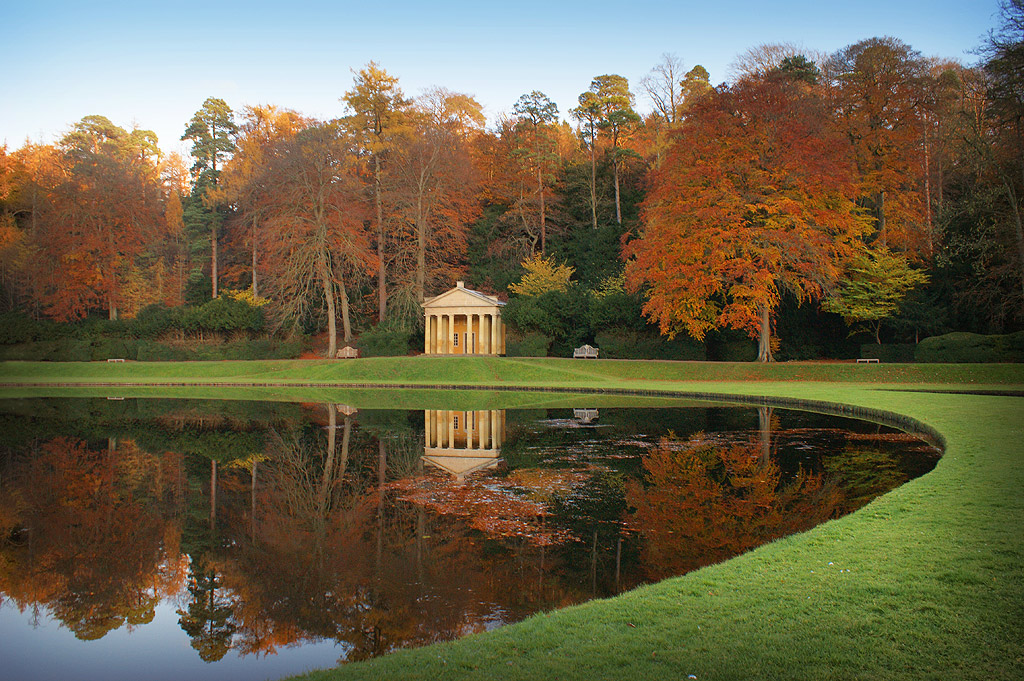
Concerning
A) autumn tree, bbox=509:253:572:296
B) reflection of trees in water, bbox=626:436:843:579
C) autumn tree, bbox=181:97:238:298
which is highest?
autumn tree, bbox=181:97:238:298

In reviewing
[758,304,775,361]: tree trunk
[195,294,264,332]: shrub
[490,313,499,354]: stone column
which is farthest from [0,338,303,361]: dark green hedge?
[758,304,775,361]: tree trunk

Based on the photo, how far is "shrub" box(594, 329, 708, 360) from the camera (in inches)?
1531

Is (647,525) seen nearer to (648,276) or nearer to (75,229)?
(648,276)

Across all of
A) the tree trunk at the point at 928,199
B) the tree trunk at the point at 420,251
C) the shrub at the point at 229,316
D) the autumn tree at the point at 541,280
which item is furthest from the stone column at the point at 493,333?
the tree trunk at the point at 928,199

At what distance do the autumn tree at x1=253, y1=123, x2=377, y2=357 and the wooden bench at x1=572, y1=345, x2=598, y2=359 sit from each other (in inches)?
581

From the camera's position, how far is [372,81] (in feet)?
165

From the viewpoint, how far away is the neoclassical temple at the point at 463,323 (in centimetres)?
4397

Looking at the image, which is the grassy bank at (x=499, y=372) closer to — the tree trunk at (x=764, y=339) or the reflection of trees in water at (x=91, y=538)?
the tree trunk at (x=764, y=339)

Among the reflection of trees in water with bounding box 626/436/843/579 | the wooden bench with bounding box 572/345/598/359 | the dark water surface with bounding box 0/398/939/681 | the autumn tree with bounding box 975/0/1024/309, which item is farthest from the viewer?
the wooden bench with bounding box 572/345/598/359

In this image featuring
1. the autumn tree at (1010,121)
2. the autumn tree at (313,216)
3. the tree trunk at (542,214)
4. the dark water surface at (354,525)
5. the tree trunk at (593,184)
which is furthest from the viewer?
the tree trunk at (593,184)

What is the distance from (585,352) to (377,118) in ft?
82.1

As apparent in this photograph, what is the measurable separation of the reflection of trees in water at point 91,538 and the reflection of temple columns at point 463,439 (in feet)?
15.9

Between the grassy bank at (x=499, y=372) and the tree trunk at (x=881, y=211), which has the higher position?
the tree trunk at (x=881, y=211)

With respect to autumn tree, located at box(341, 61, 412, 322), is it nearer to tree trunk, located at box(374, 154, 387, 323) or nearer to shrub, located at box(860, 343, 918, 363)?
tree trunk, located at box(374, 154, 387, 323)
